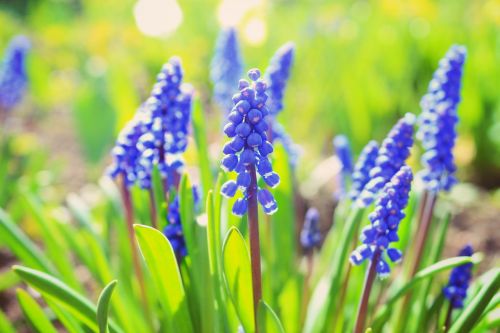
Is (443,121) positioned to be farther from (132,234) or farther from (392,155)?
(132,234)

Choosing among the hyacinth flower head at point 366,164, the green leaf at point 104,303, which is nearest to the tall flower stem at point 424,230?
the hyacinth flower head at point 366,164

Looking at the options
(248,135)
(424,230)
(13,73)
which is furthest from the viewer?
(13,73)

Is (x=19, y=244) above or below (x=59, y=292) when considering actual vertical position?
above

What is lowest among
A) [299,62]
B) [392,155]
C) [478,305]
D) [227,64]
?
[478,305]

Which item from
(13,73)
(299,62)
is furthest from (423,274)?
(299,62)

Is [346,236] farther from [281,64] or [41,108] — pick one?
[41,108]

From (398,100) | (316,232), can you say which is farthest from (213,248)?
(398,100)

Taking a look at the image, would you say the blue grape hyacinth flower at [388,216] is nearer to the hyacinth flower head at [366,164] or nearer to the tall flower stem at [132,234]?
the hyacinth flower head at [366,164]
